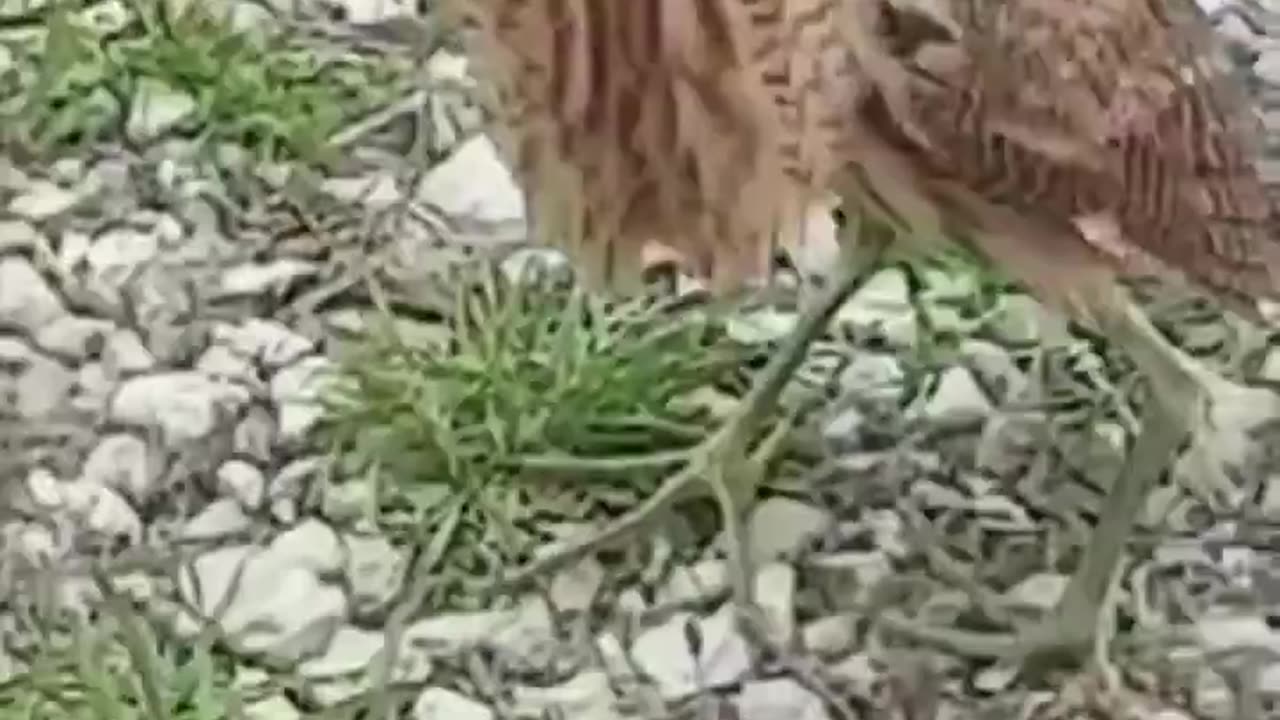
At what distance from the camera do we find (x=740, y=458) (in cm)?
62

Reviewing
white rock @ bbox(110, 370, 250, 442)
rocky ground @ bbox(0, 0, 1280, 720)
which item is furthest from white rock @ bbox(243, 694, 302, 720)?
white rock @ bbox(110, 370, 250, 442)

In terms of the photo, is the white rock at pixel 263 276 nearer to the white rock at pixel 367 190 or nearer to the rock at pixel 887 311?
the white rock at pixel 367 190

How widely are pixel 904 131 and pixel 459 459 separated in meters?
0.19

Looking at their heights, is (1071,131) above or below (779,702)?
above

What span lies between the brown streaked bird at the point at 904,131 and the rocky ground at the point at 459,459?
0.05m

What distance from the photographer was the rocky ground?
57cm

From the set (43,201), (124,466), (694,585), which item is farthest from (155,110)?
(694,585)

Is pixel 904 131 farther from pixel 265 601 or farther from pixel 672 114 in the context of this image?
pixel 265 601

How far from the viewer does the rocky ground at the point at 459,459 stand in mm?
569

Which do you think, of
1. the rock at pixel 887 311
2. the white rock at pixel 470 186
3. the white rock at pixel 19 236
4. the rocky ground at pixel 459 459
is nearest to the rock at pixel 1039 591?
the rocky ground at pixel 459 459

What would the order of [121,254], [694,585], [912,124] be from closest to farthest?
[912,124]
[694,585]
[121,254]

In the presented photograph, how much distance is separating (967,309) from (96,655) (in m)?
0.27

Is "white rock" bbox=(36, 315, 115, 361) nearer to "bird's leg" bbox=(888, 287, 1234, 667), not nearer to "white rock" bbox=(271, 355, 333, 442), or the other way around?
"white rock" bbox=(271, 355, 333, 442)

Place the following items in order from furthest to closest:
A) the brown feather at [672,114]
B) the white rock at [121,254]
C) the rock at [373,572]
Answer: the white rock at [121,254]
the rock at [373,572]
the brown feather at [672,114]
